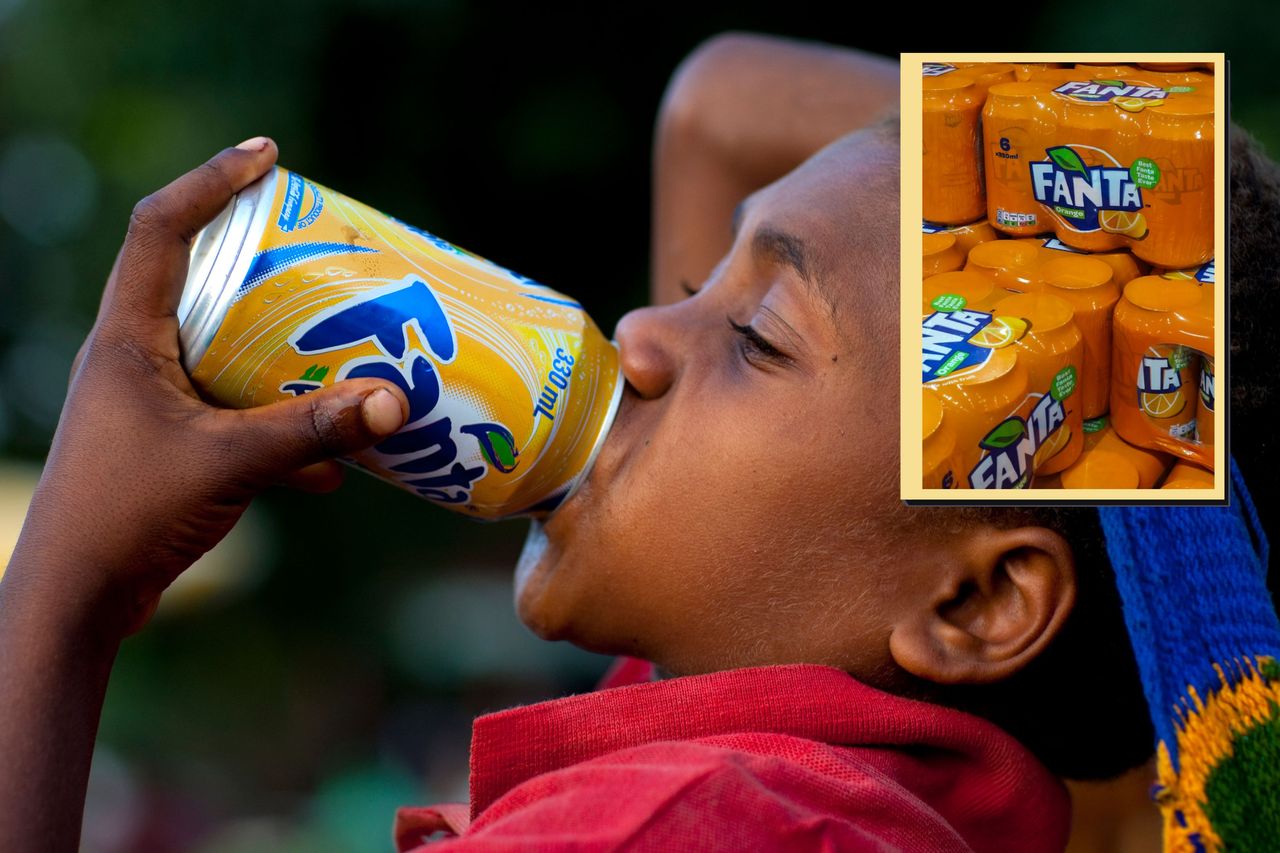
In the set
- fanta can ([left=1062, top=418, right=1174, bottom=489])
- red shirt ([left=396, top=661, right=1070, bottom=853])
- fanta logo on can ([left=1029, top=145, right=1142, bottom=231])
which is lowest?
red shirt ([left=396, top=661, right=1070, bottom=853])

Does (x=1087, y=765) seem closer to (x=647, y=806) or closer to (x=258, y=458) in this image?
(x=647, y=806)

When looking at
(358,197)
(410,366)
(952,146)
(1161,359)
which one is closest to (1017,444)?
(1161,359)

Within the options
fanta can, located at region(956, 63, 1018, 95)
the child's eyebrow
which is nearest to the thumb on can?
the child's eyebrow

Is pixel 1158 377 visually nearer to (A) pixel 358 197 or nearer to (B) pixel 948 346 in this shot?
(B) pixel 948 346

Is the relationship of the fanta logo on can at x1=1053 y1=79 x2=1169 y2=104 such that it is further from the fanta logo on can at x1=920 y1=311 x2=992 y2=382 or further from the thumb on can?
the thumb on can

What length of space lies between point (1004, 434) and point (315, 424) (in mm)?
508

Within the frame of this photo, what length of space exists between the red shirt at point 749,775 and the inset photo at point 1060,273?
0.24m

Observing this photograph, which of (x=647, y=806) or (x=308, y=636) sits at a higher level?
(x=647, y=806)

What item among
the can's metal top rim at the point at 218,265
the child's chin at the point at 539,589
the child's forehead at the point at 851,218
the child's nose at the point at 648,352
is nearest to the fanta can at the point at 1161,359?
the child's forehead at the point at 851,218

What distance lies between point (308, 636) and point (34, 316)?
0.92 metres

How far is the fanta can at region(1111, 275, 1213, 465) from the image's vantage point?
2.98 feet

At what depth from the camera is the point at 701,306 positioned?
124 centimetres

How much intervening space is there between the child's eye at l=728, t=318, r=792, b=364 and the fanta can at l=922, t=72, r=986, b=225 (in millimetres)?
253

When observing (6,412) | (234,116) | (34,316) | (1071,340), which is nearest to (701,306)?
(1071,340)
